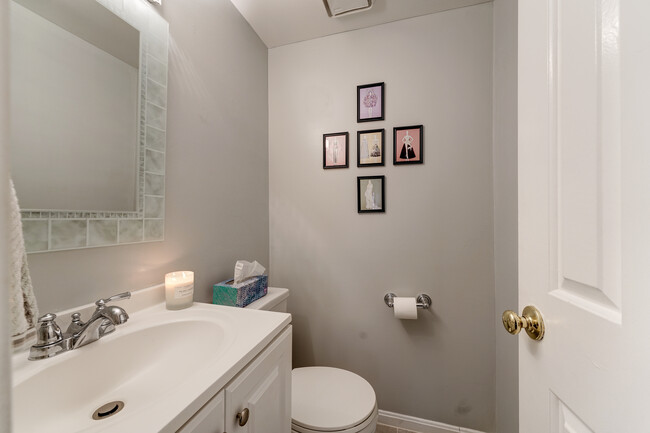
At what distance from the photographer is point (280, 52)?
1.66 m

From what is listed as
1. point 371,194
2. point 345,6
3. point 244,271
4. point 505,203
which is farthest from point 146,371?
point 345,6

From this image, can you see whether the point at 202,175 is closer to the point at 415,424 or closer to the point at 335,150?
the point at 335,150

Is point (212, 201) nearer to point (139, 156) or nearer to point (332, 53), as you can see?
point (139, 156)

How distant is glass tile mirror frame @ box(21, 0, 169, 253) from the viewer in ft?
2.45

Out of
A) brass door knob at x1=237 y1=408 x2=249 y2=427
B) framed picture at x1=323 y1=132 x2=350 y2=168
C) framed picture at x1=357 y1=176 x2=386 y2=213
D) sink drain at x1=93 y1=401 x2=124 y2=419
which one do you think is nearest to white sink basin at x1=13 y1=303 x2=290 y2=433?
sink drain at x1=93 y1=401 x2=124 y2=419

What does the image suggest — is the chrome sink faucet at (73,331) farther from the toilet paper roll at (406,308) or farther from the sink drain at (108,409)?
the toilet paper roll at (406,308)

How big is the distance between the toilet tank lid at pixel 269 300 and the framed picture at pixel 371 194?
0.61 meters

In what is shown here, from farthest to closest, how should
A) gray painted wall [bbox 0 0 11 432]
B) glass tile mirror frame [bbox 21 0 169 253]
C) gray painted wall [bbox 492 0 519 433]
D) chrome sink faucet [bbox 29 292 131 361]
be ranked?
gray painted wall [bbox 492 0 519 433], glass tile mirror frame [bbox 21 0 169 253], chrome sink faucet [bbox 29 292 131 361], gray painted wall [bbox 0 0 11 432]

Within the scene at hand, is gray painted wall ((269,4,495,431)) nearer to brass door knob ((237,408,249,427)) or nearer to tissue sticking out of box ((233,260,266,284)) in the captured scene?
tissue sticking out of box ((233,260,266,284))

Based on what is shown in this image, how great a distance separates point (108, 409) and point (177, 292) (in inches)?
12.8

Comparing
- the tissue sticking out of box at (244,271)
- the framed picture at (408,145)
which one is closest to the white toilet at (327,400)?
the tissue sticking out of box at (244,271)

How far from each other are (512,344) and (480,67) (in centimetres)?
129

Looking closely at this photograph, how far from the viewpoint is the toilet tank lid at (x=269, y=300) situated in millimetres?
1126

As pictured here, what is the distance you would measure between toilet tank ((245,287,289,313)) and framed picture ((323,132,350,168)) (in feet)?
2.47
